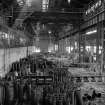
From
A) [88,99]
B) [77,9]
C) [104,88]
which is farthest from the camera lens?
[77,9]

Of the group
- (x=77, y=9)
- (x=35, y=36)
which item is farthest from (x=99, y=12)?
(x=35, y=36)

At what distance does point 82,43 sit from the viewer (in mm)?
14070

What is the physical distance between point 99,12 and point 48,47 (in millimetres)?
21924

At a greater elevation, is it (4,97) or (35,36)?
(35,36)

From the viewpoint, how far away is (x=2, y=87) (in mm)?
5582

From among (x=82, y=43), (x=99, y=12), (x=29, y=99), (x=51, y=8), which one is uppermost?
(x=51, y=8)

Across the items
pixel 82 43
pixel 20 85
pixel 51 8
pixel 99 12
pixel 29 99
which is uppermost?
pixel 51 8

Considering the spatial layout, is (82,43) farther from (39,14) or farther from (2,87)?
(2,87)

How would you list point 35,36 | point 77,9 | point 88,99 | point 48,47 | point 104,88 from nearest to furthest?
point 88,99
point 104,88
point 77,9
point 35,36
point 48,47

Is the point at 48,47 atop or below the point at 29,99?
atop

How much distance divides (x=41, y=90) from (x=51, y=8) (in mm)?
6631

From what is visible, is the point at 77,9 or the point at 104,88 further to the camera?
the point at 77,9

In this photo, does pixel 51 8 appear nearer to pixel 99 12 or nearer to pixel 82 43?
pixel 99 12

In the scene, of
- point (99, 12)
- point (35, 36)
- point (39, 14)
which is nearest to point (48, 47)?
point (35, 36)
